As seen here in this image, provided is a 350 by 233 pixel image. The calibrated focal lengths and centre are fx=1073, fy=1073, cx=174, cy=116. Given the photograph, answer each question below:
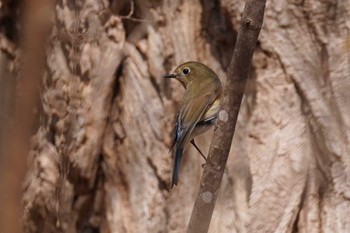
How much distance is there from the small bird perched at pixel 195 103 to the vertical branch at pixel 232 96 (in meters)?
0.69

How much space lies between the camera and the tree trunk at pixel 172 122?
4180mm

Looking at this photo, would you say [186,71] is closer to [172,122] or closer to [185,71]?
[185,71]

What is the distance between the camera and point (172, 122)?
452 cm

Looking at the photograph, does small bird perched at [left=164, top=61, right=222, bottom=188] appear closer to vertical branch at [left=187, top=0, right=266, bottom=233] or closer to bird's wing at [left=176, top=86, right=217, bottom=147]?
bird's wing at [left=176, top=86, right=217, bottom=147]

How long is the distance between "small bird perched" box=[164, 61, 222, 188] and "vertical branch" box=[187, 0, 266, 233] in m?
0.69

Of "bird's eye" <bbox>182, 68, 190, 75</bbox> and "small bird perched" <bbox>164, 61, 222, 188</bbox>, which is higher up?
"bird's eye" <bbox>182, 68, 190, 75</bbox>

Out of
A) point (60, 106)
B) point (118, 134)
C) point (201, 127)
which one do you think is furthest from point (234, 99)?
point (60, 106)

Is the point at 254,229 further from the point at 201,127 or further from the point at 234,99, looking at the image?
the point at 234,99

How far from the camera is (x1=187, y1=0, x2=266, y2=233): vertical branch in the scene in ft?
10.4

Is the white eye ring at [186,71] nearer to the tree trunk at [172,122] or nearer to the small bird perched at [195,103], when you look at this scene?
the small bird perched at [195,103]

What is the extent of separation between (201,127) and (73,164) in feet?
2.76

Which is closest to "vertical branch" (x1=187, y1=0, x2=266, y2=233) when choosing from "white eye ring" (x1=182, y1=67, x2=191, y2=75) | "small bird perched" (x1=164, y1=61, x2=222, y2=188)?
"small bird perched" (x1=164, y1=61, x2=222, y2=188)

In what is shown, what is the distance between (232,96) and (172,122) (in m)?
1.33

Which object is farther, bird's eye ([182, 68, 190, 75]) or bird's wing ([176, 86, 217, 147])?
bird's eye ([182, 68, 190, 75])
